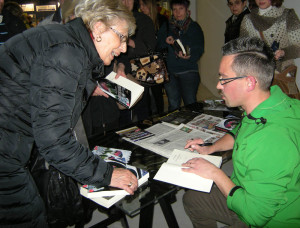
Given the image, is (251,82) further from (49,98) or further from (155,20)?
(155,20)

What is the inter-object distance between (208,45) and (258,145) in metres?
4.90

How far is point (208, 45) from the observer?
18.1 feet

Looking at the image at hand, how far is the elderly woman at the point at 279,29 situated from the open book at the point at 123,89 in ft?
5.34

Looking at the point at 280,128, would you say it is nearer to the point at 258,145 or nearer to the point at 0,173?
the point at 258,145

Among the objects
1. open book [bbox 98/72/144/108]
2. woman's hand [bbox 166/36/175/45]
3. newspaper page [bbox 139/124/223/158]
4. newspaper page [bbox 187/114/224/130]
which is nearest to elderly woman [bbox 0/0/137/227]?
newspaper page [bbox 139/124/223/158]

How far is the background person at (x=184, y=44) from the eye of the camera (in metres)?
3.13

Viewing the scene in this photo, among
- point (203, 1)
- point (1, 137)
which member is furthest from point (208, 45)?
point (1, 137)

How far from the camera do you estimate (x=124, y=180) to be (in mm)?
1110

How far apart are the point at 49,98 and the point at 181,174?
770 millimetres

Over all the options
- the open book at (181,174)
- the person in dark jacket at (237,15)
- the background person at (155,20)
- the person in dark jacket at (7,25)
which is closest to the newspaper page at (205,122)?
the open book at (181,174)

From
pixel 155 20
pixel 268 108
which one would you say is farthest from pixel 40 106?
pixel 155 20

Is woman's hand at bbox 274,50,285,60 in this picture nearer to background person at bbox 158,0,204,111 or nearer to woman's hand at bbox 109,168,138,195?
background person at bbox 158,0,204,111

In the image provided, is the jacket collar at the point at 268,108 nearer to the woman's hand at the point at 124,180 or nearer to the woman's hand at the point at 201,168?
the woman's hand at the point at 201,168

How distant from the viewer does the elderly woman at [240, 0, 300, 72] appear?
244 centimetres
